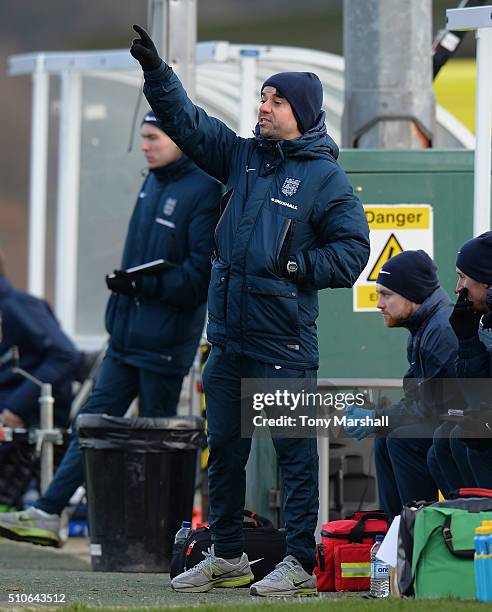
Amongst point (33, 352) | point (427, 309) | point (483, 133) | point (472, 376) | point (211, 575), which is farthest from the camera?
point (33, 352)

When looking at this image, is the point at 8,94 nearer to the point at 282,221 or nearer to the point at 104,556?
the point at 104,556

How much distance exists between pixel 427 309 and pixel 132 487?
1791 millimetres

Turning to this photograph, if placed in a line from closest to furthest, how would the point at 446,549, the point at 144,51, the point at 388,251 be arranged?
the point at 446,549
the point at 144,51
the point at 388,251

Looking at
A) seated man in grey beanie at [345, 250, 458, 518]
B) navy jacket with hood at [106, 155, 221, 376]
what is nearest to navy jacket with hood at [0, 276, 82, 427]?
navy jacket with hood at [106, 155, 221, 376]

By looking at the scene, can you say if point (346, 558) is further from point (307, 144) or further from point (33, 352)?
point (33, 352)

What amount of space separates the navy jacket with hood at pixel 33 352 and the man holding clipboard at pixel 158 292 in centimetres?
257

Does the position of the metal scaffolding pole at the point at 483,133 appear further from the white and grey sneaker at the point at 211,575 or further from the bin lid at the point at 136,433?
the white and grey sneaker at the point at 211,575

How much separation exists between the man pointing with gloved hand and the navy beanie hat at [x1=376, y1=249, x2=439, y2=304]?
1.71 ft

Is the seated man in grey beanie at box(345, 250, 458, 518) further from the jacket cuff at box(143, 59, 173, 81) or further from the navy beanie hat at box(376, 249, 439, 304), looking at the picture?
the jacket cuff at box(143, 59, 173, 81)

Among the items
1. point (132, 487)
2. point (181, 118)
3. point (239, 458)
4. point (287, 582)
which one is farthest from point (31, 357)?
point (287, 582)

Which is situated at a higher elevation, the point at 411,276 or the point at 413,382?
the point at 411,276

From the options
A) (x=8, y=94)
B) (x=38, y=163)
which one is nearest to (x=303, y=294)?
(x=38, y=163)

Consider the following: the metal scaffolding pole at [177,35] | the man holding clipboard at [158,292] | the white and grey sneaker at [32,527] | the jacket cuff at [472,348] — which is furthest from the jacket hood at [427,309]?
the metal scaffolding pole at [177,35]

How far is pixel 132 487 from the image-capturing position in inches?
291
